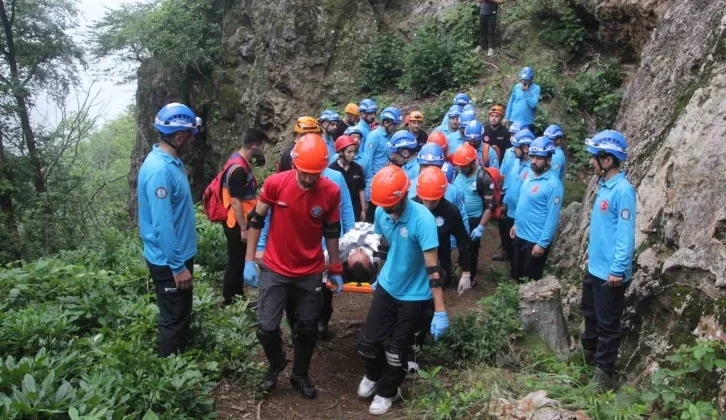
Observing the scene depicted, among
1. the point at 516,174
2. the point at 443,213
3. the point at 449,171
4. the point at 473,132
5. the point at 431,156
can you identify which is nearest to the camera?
the point at 443,213

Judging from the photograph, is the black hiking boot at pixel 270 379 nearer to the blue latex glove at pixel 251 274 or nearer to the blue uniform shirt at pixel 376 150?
the blue latex glove at pixel 251 274

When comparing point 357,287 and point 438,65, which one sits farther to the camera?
point 438,65

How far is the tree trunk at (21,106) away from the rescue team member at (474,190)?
1754cm

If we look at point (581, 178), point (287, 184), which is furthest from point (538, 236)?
point (581, 178)

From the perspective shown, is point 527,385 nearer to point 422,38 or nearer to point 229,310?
point 229,310

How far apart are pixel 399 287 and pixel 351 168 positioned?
11.0 ft

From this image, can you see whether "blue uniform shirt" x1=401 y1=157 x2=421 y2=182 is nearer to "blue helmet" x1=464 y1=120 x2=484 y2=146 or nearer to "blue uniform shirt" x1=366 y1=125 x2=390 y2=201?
"blue helmet" x1=464 y1=120 x2=484 y2=146

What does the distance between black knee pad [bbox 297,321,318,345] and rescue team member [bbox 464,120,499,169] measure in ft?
14.4

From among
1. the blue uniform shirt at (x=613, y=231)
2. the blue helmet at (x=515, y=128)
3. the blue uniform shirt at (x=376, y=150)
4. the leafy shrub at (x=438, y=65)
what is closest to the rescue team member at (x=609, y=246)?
the blue uniform shirt at (x=613, y=231)

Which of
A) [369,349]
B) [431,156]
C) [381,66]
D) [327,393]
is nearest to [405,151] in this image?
[431,156]

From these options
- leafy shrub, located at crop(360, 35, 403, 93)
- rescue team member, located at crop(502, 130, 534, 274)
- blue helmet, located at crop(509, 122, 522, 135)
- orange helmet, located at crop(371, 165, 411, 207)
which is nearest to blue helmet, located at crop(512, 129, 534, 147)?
rescue team member, located at crop(502, 130, 534, 274)

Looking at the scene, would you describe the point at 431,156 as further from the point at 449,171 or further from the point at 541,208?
the point at 541,208

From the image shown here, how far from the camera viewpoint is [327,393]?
552cm

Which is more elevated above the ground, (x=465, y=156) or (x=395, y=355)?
(x=465, y=156)
